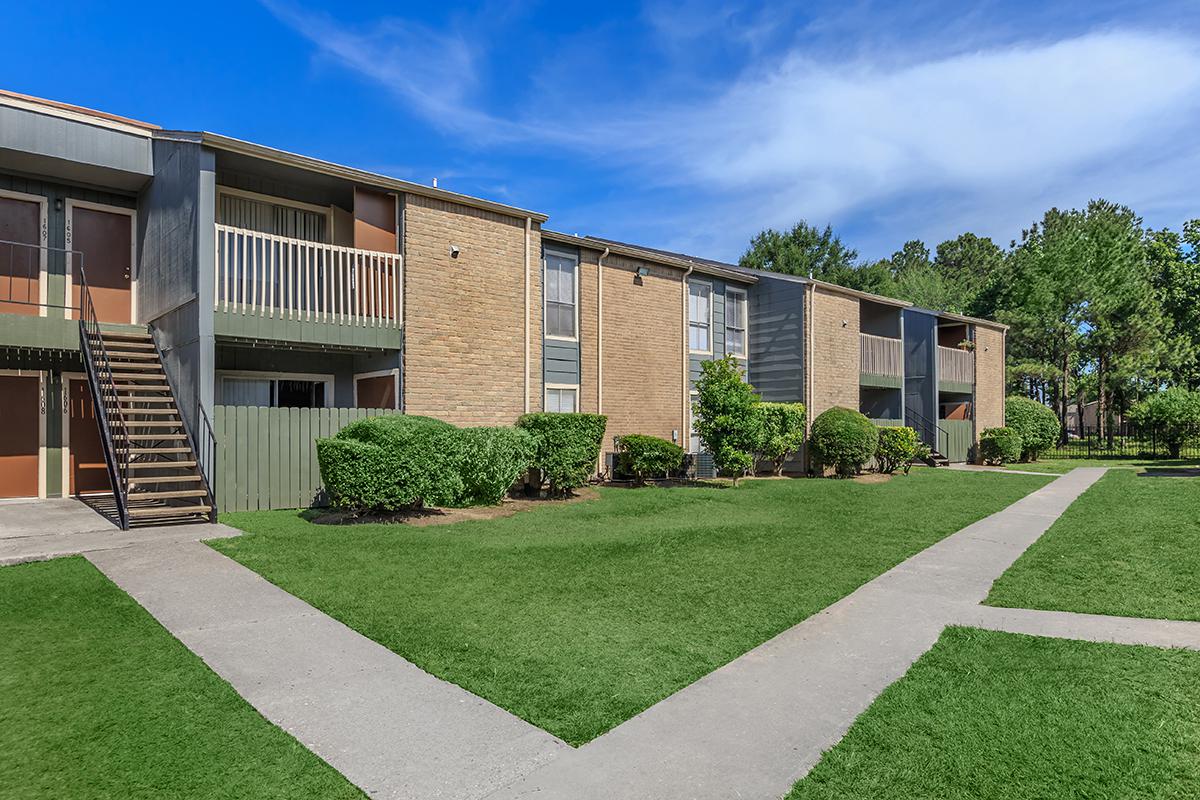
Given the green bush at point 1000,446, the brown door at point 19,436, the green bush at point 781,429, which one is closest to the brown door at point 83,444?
the brown door at point 19,436

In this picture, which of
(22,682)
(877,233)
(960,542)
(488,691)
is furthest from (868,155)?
(877,233)

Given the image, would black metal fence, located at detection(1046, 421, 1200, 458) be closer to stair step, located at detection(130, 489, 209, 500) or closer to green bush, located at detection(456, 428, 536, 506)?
green bush, located at detection(456, 428, 536, 506)

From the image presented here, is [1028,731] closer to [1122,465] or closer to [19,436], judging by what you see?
[19,436]

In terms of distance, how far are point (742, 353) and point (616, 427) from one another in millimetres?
5915

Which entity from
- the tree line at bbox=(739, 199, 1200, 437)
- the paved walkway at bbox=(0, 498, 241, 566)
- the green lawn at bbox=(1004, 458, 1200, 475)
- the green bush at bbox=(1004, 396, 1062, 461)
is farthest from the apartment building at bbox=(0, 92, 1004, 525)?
the tree line at bbox=(739, 199, 1200, 437)

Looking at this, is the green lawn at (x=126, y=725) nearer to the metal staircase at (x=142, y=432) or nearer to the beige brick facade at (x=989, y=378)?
the metal staircase at (x=142, y=432)

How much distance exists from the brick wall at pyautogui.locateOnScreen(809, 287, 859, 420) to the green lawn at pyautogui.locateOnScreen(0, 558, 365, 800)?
705 inches

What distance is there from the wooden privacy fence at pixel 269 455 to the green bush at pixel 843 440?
13.0 metres

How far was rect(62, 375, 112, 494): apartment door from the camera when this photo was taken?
12258 mm

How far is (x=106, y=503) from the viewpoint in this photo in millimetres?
11055

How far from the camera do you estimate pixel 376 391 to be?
13156mm

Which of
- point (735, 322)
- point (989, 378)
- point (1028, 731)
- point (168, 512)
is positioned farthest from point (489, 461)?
point (989, 378)

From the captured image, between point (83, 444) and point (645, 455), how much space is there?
1138 cm

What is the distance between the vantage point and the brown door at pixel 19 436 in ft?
38.1
